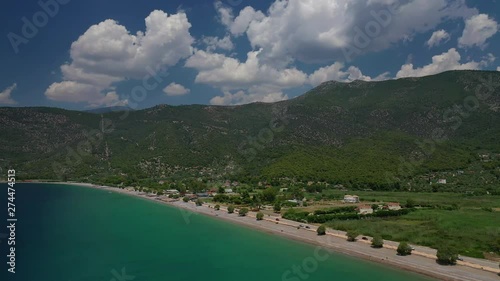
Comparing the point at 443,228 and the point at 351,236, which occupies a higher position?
the point at 351,236

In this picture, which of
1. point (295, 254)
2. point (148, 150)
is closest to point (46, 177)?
point (148, 150)

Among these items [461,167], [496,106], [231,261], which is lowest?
[231,261]

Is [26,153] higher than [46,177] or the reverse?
higher

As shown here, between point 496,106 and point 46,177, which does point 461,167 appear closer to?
point 496,106

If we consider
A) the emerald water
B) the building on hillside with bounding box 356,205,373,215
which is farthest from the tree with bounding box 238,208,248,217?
the building on hillside with bounding box 356,205,373,215

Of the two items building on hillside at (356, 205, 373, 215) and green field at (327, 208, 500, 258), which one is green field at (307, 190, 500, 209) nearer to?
green field at (327, 208, 500, 258)

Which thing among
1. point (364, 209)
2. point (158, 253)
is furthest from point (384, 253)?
point (364, 209)

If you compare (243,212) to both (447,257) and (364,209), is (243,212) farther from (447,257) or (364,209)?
(447,257)
